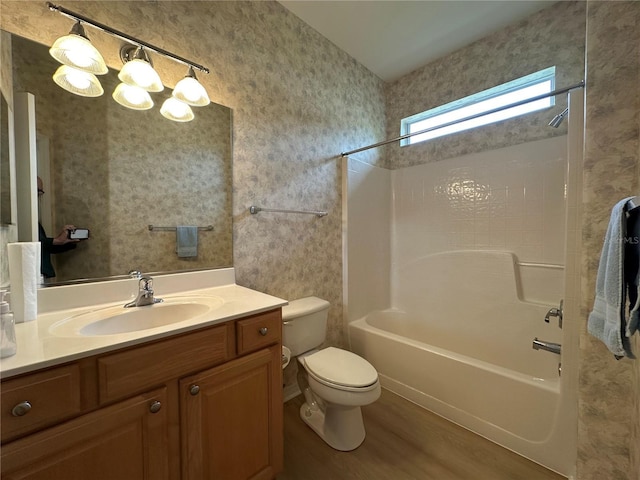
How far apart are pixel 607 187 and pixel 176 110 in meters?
1.95

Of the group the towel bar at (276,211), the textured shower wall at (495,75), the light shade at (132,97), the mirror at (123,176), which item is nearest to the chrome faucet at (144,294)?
the mirror at (123,176)

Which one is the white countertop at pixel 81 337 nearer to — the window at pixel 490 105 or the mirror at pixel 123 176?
the mirror at pixel 123 176

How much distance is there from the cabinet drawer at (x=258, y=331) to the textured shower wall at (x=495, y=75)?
6.95 ft

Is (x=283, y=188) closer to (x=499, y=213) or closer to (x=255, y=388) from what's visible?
(x=255, y=388)

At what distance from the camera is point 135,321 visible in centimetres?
107

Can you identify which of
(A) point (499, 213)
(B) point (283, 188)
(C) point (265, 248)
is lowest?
(C) point (265, 248)

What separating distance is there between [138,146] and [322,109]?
4.32 ft

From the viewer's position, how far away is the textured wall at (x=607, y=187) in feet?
3.15

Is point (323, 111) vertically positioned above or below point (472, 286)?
above

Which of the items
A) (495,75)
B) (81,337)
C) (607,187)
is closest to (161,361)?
(81,337)

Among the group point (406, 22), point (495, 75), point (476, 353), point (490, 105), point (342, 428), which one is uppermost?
point (406, 22)

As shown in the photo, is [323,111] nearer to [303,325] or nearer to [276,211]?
[276,211]

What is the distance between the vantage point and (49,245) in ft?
3.40

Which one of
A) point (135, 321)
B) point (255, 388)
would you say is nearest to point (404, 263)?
point (255, 388)
